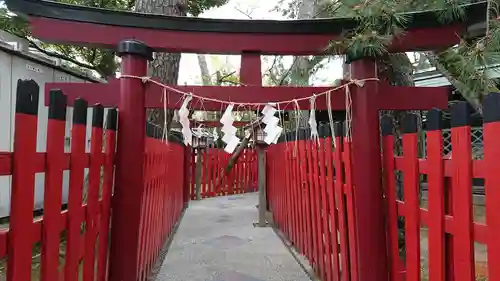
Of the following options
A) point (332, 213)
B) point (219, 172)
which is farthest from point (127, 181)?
point (219, 172)

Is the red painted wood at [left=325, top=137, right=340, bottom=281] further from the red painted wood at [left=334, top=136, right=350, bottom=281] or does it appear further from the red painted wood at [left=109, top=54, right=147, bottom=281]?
the red painted wood at [left=109, top=54, right=147, bottom=281]

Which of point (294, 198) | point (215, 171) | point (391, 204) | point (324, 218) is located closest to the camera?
point (391, 204)

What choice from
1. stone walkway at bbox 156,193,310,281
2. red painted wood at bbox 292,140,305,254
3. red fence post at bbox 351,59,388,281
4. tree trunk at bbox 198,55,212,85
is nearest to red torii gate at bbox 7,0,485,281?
red fence post at bbox 351,59,388,281

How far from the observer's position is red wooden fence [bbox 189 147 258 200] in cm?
1314

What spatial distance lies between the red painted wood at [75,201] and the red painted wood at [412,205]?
1.83 metres

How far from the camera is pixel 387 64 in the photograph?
4.37 m

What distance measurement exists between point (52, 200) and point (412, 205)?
1.88 meters

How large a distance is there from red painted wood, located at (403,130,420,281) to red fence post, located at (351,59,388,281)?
41 cm

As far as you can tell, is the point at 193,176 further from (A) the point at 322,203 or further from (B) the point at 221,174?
(A) the point at 322,203

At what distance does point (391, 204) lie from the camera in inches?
108

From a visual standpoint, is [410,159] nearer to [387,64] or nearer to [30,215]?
[30,215]

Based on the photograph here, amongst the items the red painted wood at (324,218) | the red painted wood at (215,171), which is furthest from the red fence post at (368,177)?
the red painted wood at (215,171)

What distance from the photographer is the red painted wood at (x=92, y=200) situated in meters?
2.39

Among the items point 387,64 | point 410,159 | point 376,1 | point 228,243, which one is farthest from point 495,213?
point 228,243
